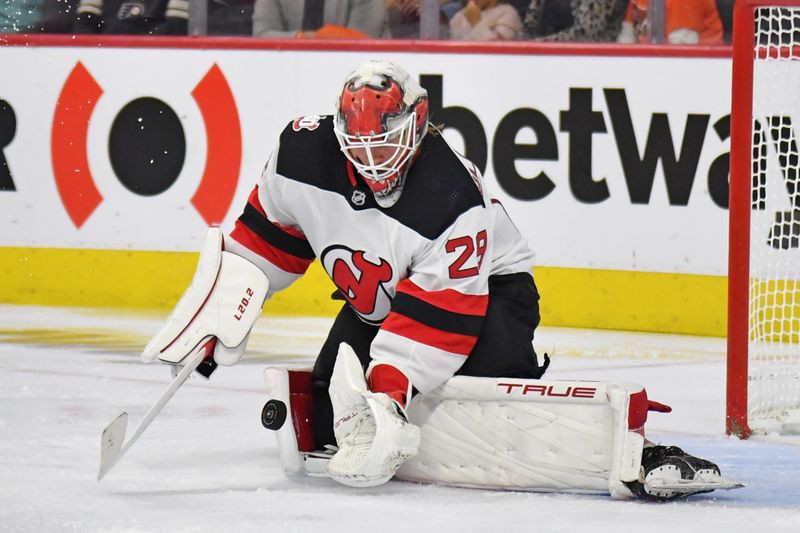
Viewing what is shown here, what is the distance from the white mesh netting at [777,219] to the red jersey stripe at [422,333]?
1.30 meters

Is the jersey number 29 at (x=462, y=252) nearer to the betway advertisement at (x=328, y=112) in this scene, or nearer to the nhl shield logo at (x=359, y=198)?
the nhl shield logo at (x=359, y=198)

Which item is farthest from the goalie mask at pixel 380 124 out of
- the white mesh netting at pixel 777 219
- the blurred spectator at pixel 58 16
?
the blurred spectator at pixel 58 16

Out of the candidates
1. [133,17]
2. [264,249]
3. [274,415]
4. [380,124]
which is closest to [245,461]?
[274,415]

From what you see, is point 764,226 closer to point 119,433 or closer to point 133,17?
point 119,433

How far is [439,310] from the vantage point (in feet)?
8.43

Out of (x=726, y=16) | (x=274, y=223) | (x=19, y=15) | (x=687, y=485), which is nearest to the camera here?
(x=687, y=485)

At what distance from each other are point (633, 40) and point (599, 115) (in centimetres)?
27

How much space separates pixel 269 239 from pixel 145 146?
2.40m

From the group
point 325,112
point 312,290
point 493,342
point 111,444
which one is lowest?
point 312,290

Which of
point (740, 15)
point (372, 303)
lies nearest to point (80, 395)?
point (372, 303)

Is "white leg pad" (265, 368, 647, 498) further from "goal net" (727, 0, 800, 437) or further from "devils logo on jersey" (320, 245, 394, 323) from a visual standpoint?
"goal net" (727, 0, 800, 437)

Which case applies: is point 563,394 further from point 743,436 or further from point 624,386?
point 743,436

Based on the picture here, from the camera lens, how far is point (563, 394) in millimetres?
2553

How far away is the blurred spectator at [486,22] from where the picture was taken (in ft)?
15.9
